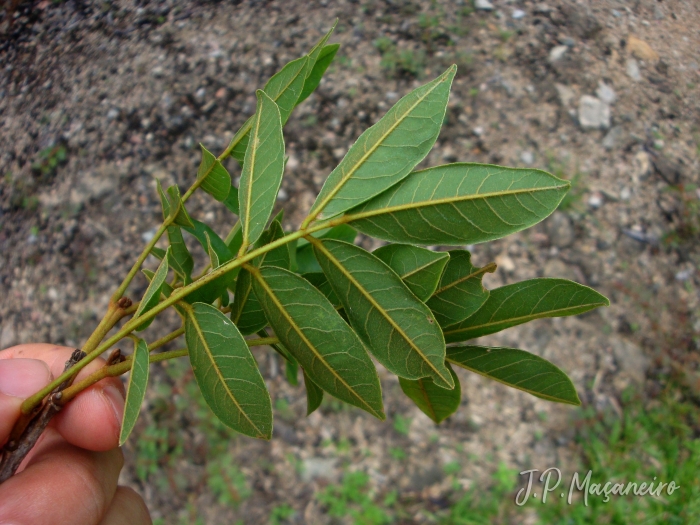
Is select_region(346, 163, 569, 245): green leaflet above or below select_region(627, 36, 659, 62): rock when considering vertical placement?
above

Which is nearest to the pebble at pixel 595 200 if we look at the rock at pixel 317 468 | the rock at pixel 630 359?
the rock at pixel 630 359

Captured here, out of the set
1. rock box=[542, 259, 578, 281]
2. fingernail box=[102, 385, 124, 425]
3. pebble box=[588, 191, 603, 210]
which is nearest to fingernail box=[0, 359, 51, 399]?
fingernail box=[102, 385, 124, 425]

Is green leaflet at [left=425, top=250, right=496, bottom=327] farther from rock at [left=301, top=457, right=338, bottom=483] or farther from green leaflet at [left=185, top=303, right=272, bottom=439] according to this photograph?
rock at [left=301, top=457, right=338, bottom=483]

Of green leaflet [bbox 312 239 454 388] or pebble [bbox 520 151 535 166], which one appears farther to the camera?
pebble [bbox 520 151 535 166]

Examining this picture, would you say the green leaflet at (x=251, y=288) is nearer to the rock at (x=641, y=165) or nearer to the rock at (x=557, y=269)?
the rock at (x=557, y=269)

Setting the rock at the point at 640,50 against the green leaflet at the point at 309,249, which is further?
the rock at the point at 640,50

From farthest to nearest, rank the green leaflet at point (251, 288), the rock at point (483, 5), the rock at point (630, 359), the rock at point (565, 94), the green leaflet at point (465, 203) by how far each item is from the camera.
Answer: the rock at point (483, 5)
the rock at point (565, 94)
the rock at point (630, 359)
the green leaflet at point (251, 288)
the green leaflet at point (465, 203)

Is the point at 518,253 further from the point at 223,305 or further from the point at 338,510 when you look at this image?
the point at 223,305
